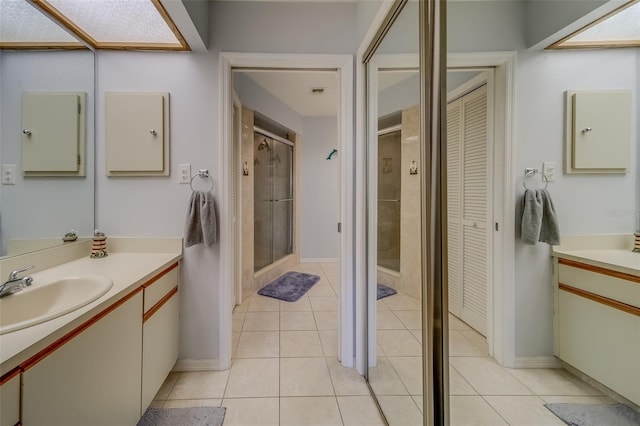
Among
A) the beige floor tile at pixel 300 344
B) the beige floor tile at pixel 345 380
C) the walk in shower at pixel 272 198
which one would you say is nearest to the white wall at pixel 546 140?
the beige floor tile at pixel 345 380

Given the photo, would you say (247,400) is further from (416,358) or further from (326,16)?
(326,16)

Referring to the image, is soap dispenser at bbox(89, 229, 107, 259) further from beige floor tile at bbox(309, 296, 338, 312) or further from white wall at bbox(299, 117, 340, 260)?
white wall at bbox(299, 117, 340, 260)

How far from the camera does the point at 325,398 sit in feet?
5.18

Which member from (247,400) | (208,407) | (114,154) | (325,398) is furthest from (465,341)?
(114,154)

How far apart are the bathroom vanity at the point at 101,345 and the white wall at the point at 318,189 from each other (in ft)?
9.91

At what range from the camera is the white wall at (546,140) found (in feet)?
1.55

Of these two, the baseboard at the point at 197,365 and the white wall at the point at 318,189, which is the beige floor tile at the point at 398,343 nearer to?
the baseboard at the point at 197,365

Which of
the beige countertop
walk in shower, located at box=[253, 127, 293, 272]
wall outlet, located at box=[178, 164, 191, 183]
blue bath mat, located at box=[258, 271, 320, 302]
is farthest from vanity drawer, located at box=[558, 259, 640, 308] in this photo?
walk in shower, located at box=[253, 127, 293, 272]

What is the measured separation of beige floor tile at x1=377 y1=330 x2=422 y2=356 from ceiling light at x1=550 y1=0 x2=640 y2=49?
1.04 metres

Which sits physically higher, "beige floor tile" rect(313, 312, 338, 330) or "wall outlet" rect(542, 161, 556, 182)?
"wall outlet" rect(542, 161, 556, 182)

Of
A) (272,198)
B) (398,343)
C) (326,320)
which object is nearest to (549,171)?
(398,343)

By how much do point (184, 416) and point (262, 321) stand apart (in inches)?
43.7

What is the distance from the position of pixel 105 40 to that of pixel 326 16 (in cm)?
139

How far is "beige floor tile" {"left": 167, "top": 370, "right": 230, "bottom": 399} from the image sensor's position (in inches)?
62.6
